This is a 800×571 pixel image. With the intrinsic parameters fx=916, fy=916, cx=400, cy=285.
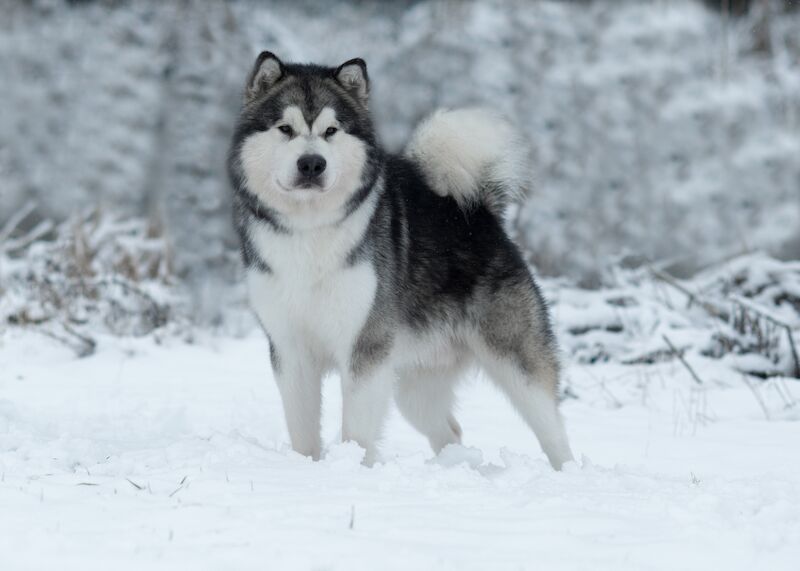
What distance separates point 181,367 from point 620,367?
10.6 ft

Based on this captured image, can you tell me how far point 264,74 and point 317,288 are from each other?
0.97 meters

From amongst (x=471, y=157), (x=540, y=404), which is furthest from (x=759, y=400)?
(x=471, y=157)

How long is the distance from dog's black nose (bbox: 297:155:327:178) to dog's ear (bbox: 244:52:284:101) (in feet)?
1.87

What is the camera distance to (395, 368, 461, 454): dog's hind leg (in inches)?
180

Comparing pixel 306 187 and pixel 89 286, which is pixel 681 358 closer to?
pixel 306 187

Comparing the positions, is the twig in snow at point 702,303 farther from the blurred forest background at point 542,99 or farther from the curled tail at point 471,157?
the blurred forest background at point 542,99

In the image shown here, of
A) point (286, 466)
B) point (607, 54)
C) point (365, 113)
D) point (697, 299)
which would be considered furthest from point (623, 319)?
point (607, 54)

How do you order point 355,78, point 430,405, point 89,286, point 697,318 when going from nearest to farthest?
point 355,78 → point 430,405 → point 697,318 → point 89,286

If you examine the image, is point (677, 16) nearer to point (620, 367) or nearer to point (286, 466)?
point (620, 367)

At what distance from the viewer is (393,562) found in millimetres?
2209

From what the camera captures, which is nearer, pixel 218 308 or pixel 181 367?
pixel 181 367

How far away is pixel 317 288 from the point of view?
12.2 feet

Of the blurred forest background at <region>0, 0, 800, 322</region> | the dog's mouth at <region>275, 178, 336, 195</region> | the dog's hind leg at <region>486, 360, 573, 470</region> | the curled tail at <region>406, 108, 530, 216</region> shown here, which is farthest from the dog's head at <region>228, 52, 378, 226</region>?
the blurred forest background at <region>0, 0, 800, 322</region>

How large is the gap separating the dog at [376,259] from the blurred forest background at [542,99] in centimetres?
744
